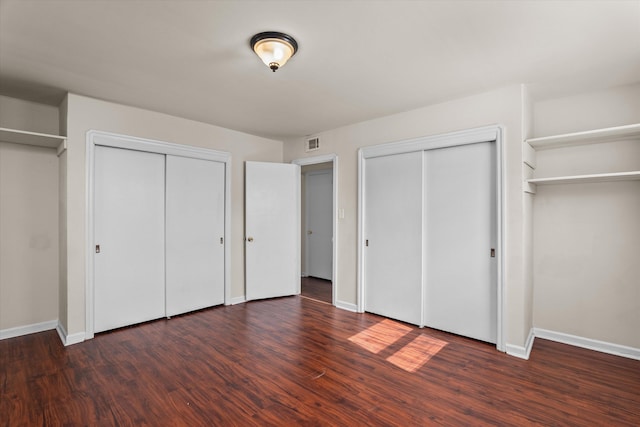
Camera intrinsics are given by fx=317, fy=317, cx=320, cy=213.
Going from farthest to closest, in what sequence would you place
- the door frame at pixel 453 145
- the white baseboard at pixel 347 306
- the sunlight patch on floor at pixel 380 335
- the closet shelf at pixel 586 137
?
the white baseboard at pixel 347 306, the sunlight patch on floor at pixel 380 335, the door frame at pixel 453 145, the closet shelf at pixel 586 137

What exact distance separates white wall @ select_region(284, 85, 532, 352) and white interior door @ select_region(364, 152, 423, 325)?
239 millimetres

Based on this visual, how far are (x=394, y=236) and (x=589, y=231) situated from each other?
1.90 metres

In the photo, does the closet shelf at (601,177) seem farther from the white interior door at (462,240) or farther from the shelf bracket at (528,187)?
the white interior door at (462,240)

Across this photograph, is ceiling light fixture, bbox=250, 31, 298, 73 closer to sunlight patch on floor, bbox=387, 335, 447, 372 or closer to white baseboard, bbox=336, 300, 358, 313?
sunlight patch on floor, bbox=387, 335, 447, 372

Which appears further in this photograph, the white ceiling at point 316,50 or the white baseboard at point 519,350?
the white baseboard at point 519,350

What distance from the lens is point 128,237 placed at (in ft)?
11.9

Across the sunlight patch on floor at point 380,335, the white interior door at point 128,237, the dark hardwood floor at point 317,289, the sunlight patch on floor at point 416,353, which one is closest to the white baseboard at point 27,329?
the white interior door at point 128,237

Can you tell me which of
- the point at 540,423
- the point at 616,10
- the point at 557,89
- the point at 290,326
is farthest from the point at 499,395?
the point at 557,89

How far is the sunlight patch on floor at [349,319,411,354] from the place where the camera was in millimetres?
3131

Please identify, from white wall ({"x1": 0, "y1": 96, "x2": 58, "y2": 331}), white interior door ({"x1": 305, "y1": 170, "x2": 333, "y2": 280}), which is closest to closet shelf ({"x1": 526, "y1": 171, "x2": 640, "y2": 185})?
white interior door ({"x1": 305, "y1": 170, "x2": 333, "y2": 280})

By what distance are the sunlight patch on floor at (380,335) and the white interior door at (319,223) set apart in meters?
2.62

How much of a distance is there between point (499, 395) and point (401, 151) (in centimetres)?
254

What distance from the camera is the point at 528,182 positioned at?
302 cm

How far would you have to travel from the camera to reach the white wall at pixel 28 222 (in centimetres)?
328
